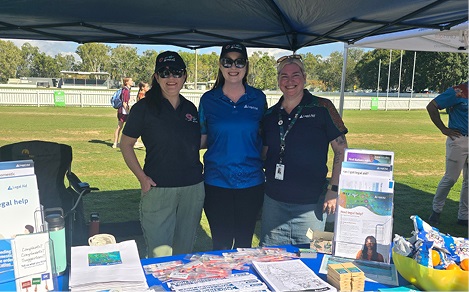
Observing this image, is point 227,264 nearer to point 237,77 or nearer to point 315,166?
point 315,166

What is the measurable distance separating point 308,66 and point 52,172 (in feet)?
164

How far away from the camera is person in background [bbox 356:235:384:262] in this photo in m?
1.64

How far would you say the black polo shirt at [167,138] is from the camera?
A: 2266 mm

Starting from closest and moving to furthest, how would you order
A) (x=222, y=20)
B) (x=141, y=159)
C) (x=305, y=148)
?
(x=305, y=148) → (x=222, y=20) → (x=141, y=159)

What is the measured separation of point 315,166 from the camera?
88.1 inches

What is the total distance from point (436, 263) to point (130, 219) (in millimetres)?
3735

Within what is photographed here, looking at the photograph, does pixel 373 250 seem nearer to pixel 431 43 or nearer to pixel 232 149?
pixel 232 149

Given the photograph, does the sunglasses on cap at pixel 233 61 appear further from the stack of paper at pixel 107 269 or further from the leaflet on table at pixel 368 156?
the stack of paper at pixel 107 269

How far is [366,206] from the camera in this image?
1.62 metres

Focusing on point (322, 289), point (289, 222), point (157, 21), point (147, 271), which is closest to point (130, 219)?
point (157, 21)

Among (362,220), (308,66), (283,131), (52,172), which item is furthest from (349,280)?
(308,66)

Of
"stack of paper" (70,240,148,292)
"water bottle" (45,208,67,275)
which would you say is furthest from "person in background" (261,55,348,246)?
"water bottle" (45,208,67,275)

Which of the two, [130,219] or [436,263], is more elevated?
[436,263]

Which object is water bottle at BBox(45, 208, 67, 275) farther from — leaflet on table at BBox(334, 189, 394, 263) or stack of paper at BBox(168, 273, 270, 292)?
leaflet on table at BBox(334, 189, 394, 263)
